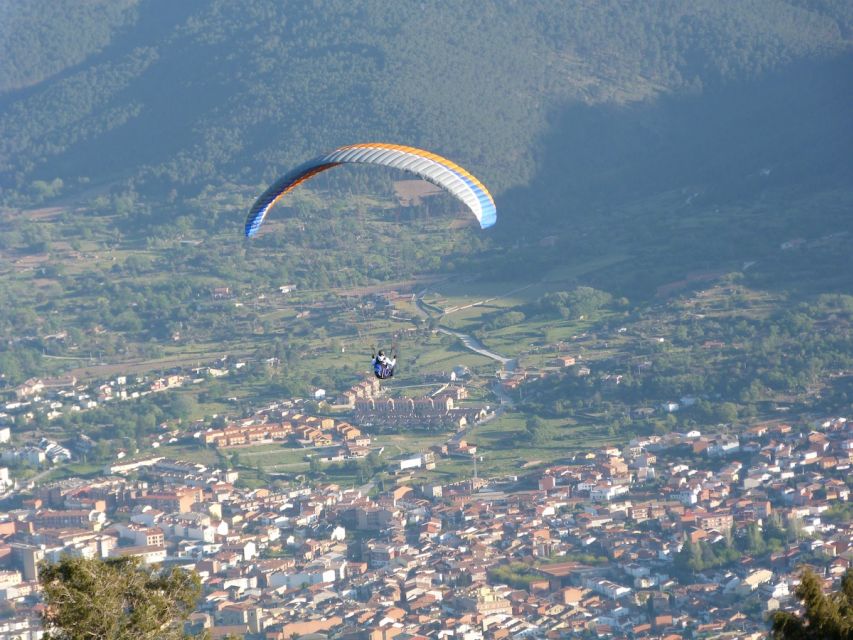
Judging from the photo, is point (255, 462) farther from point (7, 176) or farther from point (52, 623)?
point (7, 176)

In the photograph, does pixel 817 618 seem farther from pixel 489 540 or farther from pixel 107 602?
pixel 489 540

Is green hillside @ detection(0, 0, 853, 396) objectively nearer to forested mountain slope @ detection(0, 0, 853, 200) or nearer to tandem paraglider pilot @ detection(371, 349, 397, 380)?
forested mountain slope @ detection(0, 0, 853, 200)

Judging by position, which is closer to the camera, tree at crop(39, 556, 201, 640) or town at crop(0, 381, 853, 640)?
tree at crop(39, 556, 201, 640)

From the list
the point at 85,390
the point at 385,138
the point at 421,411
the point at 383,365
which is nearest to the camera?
the point at 383,365

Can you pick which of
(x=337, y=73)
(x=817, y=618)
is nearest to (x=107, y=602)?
(x=817, y=618)

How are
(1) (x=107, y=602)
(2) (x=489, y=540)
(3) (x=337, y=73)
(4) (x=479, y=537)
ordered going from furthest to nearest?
(3) (x=337, y=73)
(4) (x=479, y=537)
(2) (x=489, y=540)
(1) (x=107, y=602)

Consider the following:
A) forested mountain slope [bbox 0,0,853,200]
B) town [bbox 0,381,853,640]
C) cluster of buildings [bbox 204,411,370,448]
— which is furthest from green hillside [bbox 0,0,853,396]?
town [bbox 0,381,853,640]

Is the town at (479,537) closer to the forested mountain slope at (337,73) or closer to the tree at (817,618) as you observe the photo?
the tree at (817,618)
